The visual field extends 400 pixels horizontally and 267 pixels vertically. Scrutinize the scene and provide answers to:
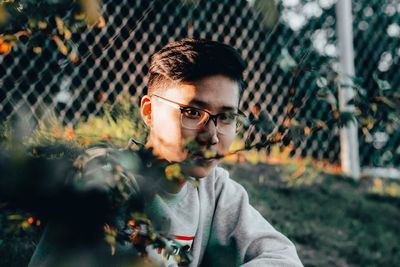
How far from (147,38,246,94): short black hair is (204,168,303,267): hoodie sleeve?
47 cm

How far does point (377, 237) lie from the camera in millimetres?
3158

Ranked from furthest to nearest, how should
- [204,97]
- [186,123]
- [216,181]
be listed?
[216,181], [204,97], [186,123]

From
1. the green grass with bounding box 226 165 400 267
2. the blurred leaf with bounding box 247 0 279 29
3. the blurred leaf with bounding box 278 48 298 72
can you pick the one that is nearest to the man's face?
the blurred leaf with bounding box 278 48 298 72

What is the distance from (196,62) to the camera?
1.50m

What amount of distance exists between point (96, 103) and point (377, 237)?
208 centimetres

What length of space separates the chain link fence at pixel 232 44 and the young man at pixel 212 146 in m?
1.01

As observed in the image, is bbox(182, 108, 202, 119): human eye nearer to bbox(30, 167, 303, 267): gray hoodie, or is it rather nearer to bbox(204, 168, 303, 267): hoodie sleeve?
bbox(30, 167, 303, 267): gray hoodie

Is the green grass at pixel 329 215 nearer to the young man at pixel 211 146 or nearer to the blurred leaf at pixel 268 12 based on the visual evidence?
the young man at pixel 211 146

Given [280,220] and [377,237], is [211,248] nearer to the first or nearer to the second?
[280,220]

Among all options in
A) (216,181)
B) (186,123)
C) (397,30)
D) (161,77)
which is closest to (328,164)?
(397,30)

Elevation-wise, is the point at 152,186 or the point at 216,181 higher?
the point at 152,186

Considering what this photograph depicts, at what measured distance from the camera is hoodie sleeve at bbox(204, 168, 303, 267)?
167 centimetres

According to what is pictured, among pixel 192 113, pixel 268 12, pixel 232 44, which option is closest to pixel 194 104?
pixel 192 113

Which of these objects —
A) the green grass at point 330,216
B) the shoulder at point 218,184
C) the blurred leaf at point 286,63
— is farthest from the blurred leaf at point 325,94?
the green grass at point 330,216
